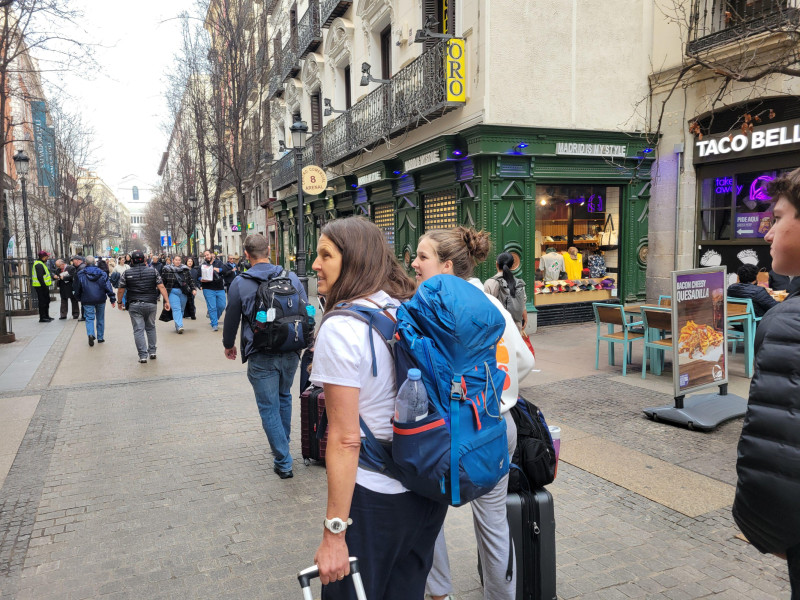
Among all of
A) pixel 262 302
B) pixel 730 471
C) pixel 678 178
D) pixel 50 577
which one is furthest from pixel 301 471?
pixel 678 178

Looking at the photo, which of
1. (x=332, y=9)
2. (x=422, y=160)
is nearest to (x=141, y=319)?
(x=422, y=160)

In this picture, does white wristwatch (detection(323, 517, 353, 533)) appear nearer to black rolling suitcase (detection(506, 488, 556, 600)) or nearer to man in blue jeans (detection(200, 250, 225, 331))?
black rolling suitcase (detection(506, 488, 556, 600))

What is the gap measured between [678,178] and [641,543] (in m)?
10.7

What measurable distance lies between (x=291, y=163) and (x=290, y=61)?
4.55m

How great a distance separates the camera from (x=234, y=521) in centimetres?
391

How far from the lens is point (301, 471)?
4.82 m

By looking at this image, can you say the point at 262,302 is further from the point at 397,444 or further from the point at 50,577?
the point at 397,444

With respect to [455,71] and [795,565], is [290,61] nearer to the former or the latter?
[455,71]

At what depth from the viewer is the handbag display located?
43.1 feet

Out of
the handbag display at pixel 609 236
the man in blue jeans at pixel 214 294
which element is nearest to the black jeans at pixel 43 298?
the man in blue jeans at pixel 214 294

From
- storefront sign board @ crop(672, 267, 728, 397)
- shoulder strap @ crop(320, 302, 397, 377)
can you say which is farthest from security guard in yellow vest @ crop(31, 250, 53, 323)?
shoulder strap @ crop(320, 302, 397, 377)

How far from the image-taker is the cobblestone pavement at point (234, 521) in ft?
10.3

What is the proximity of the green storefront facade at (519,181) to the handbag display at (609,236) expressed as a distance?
15cm

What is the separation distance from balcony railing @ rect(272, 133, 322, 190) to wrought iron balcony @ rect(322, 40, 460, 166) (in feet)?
5.37
